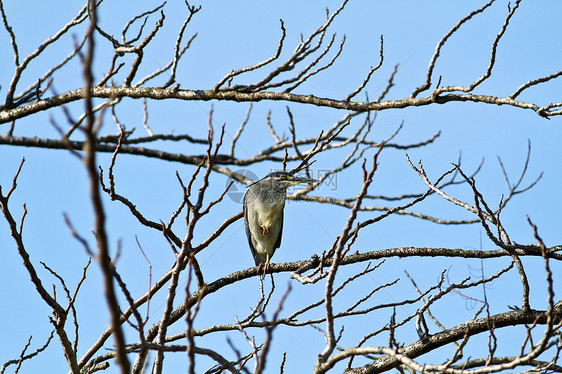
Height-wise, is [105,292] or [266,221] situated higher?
[266,221]

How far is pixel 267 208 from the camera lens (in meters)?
6.40

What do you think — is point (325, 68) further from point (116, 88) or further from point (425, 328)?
point (425, 328)

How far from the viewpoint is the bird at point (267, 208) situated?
6.42m

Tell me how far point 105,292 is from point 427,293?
3078 millimetres

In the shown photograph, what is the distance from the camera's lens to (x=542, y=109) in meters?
3.32

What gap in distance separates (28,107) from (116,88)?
738 millimetres

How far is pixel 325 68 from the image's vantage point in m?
4.39

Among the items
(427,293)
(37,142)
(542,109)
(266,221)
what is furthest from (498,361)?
(37,142)

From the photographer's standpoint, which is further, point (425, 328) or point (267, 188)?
point (267, 188)

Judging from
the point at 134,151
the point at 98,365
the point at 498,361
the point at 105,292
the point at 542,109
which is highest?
the point at 134,151

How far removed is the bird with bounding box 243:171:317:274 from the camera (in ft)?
21.1

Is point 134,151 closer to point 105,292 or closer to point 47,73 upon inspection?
point 47,73

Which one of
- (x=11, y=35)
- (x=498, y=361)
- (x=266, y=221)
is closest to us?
(x=498, y=361)

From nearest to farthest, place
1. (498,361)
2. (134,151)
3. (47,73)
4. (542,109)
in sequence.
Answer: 1. (542,109)
2. (498,361)
3. (47,73)
4. (134,151)
